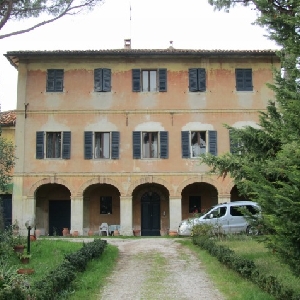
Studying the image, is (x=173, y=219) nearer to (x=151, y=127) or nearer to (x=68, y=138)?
(x=151, y=127)

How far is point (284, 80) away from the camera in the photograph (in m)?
10.7

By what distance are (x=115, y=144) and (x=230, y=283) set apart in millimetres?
14539

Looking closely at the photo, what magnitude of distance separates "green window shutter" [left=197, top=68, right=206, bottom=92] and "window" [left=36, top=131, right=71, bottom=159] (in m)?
6.86

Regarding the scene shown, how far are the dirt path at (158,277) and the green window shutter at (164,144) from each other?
787 centimetres

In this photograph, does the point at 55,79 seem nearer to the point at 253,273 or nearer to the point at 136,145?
the point at 136,145

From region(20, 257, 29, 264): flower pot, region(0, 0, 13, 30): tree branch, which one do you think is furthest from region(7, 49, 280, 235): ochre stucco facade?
region(20, 257, 29, 264): flower pot

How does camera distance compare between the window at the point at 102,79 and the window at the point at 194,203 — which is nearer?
the window at the point at 102,79

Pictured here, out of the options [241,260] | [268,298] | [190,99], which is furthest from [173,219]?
[268,298]

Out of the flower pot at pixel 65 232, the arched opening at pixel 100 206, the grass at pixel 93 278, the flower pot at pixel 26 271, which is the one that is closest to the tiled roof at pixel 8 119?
the arched opening at pixel 100 206

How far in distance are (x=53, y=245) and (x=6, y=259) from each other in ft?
14.7

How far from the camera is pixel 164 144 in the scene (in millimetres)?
24250

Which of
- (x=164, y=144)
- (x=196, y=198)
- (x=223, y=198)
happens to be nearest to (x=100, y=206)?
(x=164, y=144)

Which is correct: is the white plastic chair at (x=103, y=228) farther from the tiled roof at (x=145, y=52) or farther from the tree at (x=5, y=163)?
the tree at (x=5, y=163)

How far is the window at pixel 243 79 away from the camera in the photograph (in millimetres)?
24766
